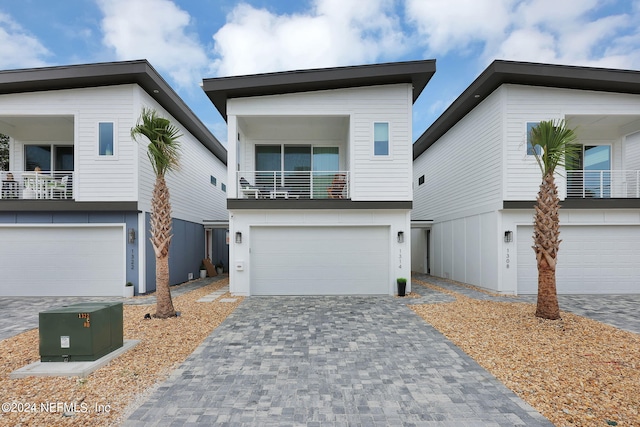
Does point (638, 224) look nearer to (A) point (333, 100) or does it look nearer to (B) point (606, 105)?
(B) point (606, 105)

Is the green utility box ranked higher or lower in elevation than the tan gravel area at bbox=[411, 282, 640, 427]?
higher

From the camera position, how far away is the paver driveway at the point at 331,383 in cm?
335

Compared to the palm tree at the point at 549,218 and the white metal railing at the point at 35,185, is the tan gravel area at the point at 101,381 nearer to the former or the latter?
the white metal railing at the point at 35,185

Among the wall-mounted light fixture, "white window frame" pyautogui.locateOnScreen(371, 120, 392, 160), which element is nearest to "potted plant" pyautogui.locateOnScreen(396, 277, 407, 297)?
the wall-mounted light fixture

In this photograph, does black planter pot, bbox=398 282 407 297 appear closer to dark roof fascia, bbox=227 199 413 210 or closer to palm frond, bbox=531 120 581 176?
dark roof fascia, bbox=227 199 413 210

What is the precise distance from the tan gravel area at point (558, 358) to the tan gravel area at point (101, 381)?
191 inches

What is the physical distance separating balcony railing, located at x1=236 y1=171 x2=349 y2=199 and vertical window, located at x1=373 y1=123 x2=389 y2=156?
1.32 meters

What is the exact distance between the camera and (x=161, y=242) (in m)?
7.38

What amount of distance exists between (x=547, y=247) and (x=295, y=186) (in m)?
7.96

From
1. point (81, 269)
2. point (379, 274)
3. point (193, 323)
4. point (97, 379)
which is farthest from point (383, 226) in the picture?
point (81, 269)

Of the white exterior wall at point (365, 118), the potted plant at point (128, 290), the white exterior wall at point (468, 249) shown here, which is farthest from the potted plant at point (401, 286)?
the potted plant at point (128, 290)

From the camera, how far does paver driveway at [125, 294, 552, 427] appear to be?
3.35 meters

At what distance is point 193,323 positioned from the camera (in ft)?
22.6

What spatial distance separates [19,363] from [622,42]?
26.3 metres
